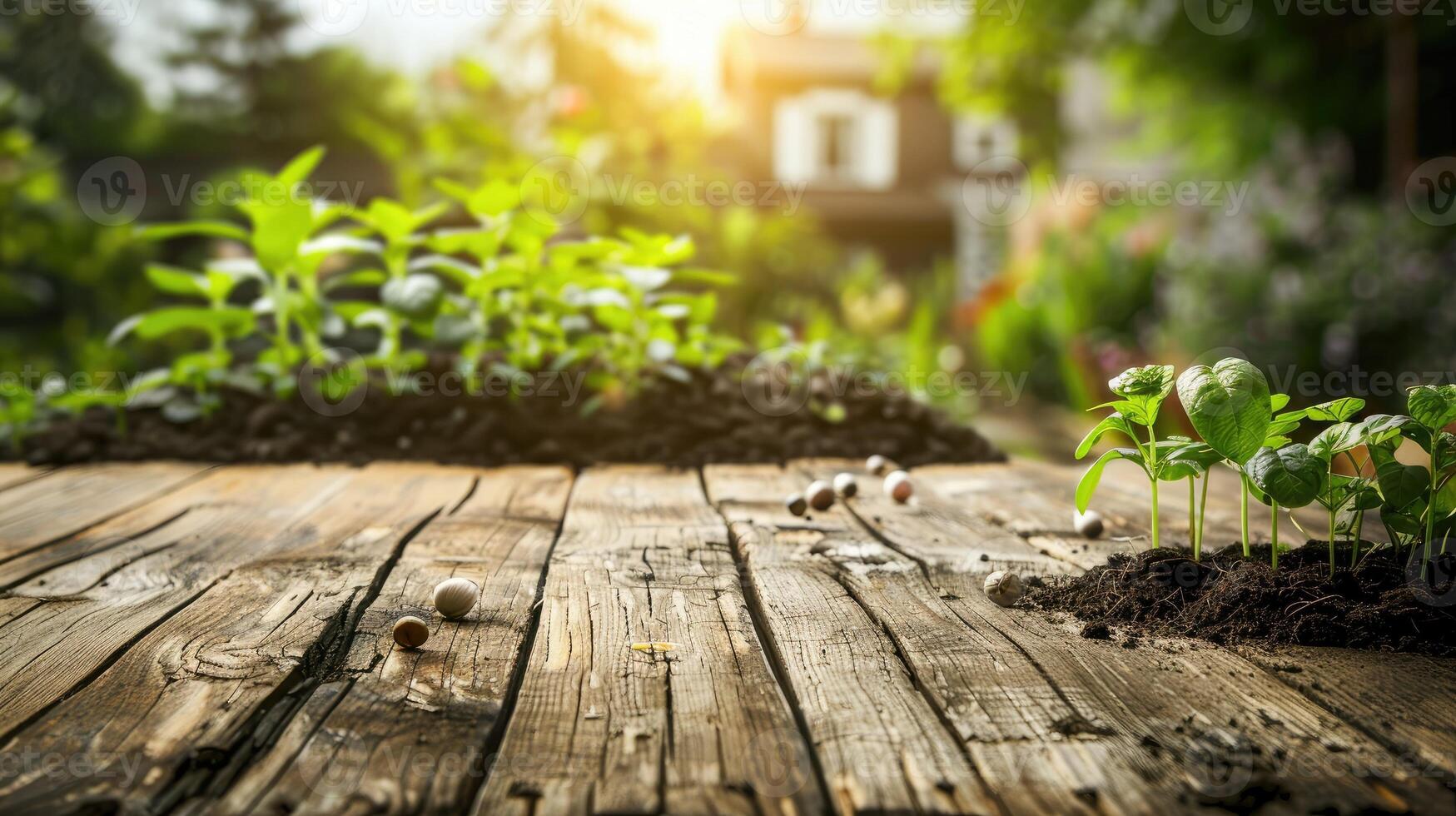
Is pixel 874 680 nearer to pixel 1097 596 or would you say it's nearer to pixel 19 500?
pixel 1097 596

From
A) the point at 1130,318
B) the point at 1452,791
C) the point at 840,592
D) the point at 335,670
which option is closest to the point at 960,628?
the point at 840,592

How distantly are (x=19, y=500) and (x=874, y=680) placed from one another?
1.98 metres

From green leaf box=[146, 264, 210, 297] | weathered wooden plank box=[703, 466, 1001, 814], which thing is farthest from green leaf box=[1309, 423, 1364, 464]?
green leaf box=[146, 264, 210, 297]

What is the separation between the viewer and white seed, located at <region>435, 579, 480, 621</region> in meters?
1.18

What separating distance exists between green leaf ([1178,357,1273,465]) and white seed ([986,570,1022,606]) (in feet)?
1.01

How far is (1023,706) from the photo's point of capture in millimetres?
940

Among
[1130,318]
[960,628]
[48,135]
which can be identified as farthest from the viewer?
[48,135]

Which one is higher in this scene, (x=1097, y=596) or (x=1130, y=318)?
(x=1130, y=318)

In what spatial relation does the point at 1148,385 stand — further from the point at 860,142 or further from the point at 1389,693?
the point at 860,142

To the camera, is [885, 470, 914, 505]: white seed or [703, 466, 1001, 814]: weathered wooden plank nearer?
[703, 466, 1001, 814]: weathered wooden plank

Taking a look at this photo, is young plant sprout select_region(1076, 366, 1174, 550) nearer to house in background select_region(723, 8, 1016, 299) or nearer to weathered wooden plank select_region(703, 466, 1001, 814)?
weathered wooden plank select_region(703, 466, 1001, 814)

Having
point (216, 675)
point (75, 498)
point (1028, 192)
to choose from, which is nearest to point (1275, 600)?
point (216, 675)

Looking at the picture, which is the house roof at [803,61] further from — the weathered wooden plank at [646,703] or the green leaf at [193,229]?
the weathered wooden plank at [646,703]

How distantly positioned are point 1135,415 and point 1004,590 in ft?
0.93
